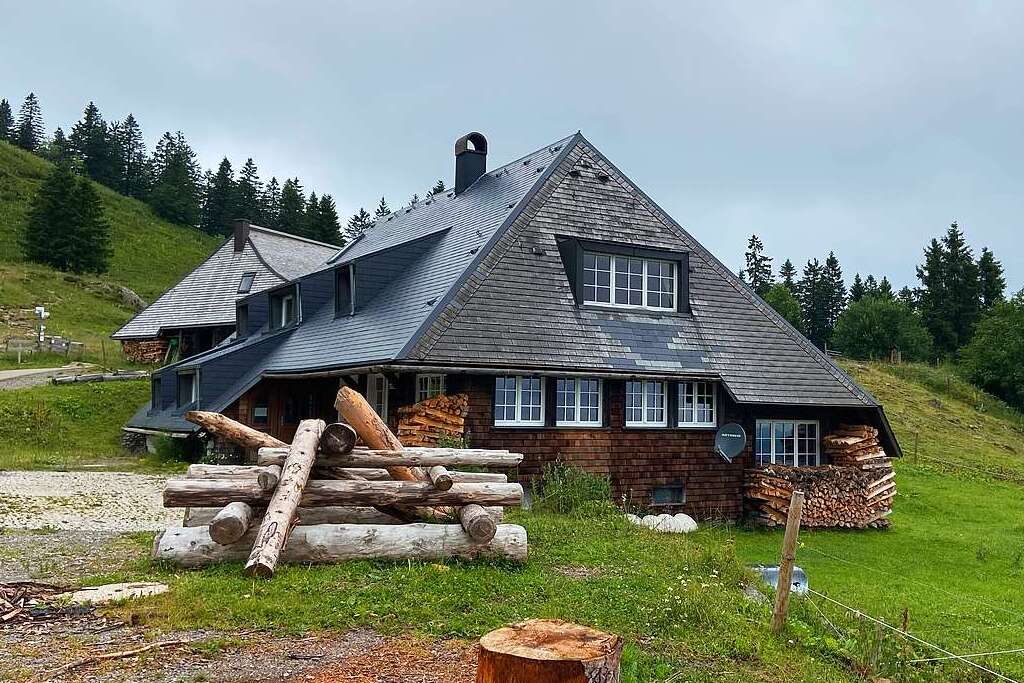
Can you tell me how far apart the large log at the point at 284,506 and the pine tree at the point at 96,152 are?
93771 millimetres

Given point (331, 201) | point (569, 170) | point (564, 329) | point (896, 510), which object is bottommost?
point (896, 510)

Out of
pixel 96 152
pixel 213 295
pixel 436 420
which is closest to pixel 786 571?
pixel 436 420

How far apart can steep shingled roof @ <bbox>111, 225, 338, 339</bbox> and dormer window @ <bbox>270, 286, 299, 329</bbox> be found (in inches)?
320

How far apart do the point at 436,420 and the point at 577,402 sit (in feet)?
10.0

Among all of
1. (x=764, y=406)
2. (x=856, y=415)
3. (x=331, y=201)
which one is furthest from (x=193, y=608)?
(x=331, y=201)

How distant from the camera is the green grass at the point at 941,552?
34.1 ft

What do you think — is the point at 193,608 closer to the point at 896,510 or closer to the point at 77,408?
the point at 896,510

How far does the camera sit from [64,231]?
55469mm

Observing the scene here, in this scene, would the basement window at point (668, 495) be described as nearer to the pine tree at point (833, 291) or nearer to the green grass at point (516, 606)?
the green grass at point (516, 606)

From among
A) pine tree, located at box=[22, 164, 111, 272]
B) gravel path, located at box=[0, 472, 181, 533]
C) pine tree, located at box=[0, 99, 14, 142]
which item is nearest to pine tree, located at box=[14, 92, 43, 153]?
pine tree, located at box=[0, 99, 14, 142]

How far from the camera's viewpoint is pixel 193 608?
23.4 feet

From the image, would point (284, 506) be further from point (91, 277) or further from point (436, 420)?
point (91, 277)

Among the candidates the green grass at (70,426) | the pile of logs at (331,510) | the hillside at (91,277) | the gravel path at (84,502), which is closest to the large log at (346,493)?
the pile of logs at (331,510)

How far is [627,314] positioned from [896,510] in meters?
9.35
